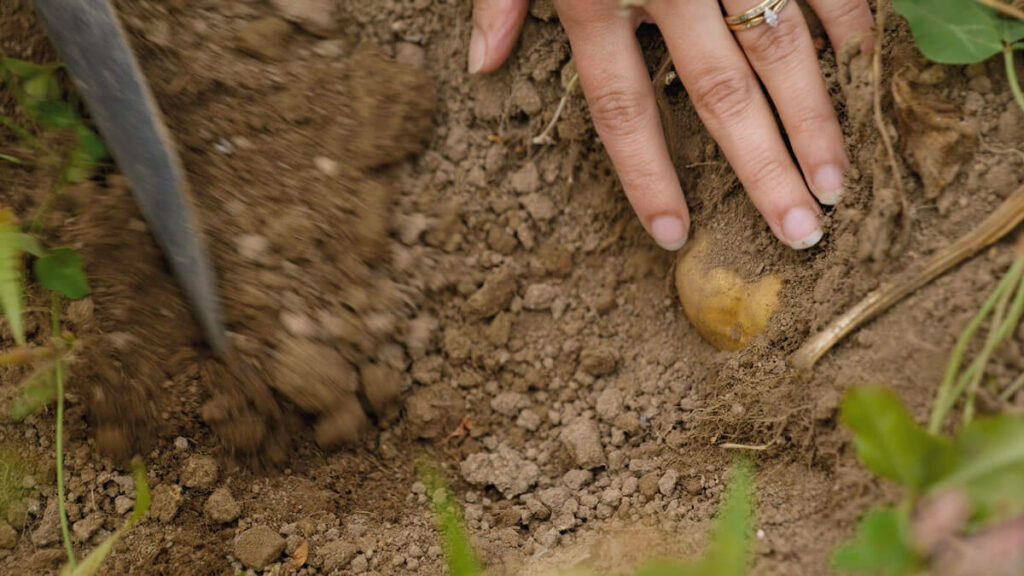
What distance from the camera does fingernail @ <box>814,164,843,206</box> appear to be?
4.24 ft

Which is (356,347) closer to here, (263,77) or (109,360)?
(109,360)

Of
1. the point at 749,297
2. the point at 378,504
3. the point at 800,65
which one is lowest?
the point at 378,504

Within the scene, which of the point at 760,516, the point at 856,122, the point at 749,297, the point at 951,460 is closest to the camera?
the point at 951,460

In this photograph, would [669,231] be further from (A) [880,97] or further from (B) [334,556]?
(B) [334,556]

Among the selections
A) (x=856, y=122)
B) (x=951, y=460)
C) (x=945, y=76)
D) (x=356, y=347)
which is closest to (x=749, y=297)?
(x=856, y=122)

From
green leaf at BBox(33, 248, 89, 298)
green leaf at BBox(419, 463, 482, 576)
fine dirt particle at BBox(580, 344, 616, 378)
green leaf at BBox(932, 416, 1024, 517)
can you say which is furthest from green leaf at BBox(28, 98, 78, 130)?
green leaf at BBox(932, 416, 1024, 517)

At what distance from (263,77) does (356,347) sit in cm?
53

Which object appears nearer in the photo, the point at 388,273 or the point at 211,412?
the point at 211,412

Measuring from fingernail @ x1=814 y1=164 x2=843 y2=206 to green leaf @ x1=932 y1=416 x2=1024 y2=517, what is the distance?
23.4 inches

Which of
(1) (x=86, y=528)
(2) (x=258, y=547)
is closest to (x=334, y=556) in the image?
(2) (x=258, y=547)

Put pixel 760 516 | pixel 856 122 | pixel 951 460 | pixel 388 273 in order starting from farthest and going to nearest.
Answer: pixel 388 273
pixel 856 122
pixel 760 516
pixel 951 460

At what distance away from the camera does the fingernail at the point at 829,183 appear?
1291mm

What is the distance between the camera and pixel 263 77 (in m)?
1.44

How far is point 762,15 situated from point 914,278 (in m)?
0.58
